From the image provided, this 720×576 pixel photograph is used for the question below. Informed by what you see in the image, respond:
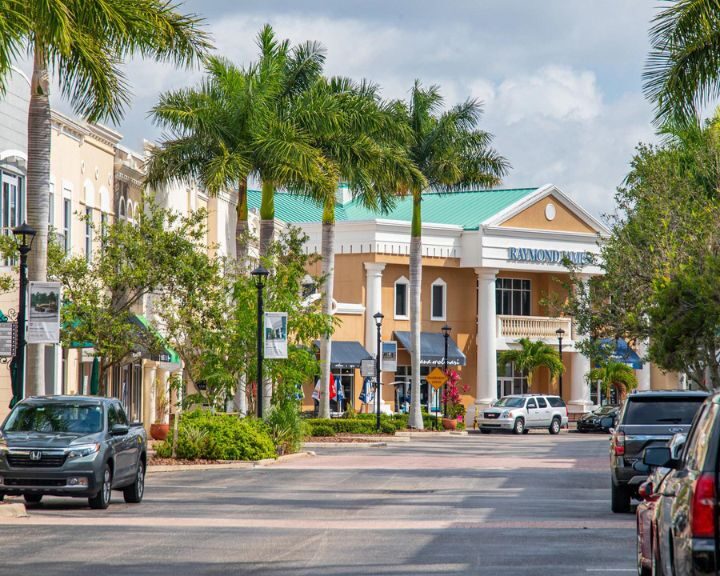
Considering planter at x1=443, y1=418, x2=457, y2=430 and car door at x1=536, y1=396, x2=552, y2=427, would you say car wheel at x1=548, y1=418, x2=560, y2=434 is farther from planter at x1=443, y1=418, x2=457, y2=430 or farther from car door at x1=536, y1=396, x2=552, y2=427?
planter at x1=443, y1=418, x2=457, y2=430

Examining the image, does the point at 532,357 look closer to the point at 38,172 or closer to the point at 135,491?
the point at 38,172

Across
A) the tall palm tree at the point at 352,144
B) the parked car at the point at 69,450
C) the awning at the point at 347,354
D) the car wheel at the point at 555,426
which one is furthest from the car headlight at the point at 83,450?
the awning at the point at 347,354

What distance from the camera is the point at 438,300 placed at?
80.3 metres

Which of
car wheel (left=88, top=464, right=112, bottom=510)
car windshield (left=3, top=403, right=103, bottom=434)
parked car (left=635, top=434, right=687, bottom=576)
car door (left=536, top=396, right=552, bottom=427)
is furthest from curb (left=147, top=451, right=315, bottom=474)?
car door (left=536, top=396, right=552, bottom=427)

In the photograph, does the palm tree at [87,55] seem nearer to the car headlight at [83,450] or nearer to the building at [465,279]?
the car headlight at [83,450]

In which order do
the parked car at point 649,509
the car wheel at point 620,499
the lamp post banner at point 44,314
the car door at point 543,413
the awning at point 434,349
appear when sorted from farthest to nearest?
the awning at point 434,349 < the car door at point 543,413 < the lamp post banner at point 44,314 < the car wheel at point 620,499 < the parked car at point 649,509

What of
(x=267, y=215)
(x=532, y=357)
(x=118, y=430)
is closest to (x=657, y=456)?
(x=118, y=430)

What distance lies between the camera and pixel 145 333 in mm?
35688

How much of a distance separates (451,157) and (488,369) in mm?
20839

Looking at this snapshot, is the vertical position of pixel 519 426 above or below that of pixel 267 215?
below

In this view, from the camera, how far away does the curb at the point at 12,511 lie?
19844mm

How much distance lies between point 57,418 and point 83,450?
48.3 inches

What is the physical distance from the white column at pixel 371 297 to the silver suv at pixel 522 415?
903 cm

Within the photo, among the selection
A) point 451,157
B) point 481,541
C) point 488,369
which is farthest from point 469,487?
point 488,369
